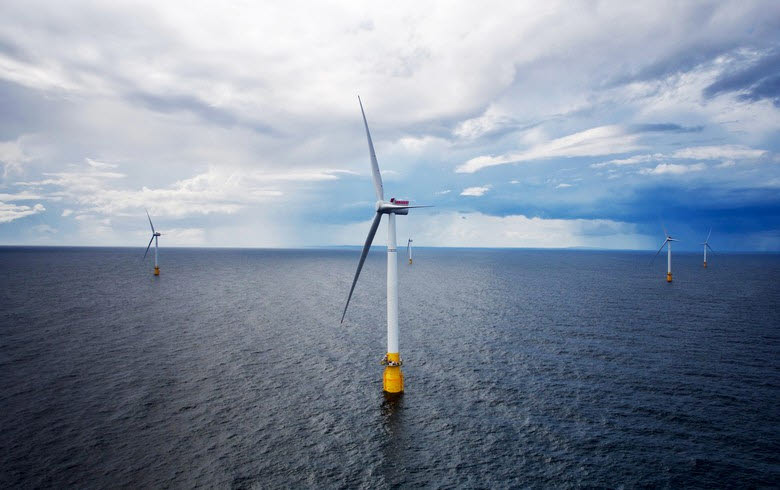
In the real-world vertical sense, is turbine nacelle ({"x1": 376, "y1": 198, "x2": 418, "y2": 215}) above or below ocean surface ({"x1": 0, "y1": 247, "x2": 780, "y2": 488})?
above

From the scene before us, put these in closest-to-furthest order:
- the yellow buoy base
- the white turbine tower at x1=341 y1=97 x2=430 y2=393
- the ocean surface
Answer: the ocean surface < the white turbine tower at x1=341 y1=97 x2=430 y2=393 < the yellow buoy base

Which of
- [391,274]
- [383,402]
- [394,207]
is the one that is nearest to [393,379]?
[383,402]

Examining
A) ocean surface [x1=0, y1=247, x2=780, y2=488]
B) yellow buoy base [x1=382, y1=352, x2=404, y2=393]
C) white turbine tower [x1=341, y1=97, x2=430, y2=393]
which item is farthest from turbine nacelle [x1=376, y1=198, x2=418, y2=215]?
ocean surface [x1=0, y1=247, x2=780, y2=488]

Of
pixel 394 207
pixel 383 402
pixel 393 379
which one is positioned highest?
pixel 394 207

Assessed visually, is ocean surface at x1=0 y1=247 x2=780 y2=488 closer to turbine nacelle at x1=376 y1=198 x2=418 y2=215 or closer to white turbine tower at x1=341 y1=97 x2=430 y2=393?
white turbine tower at x1=341 y1=97 x2=430 y2=393

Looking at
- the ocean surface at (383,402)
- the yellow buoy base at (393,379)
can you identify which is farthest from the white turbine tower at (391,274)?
the ocean surface at (383,402)

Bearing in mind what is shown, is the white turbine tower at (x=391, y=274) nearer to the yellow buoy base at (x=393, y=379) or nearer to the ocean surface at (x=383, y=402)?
the yellow buoy base at (x=393, y=379)

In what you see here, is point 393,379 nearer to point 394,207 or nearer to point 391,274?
point 391,274

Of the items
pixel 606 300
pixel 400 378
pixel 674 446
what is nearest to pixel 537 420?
pixel 674 446

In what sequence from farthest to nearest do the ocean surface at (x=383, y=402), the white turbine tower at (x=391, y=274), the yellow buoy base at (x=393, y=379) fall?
the yellow buoy base at (x=393, y=379)
the white turbine tower at (x=391, y=274)
the ocean surface at (x=383, y=402)
